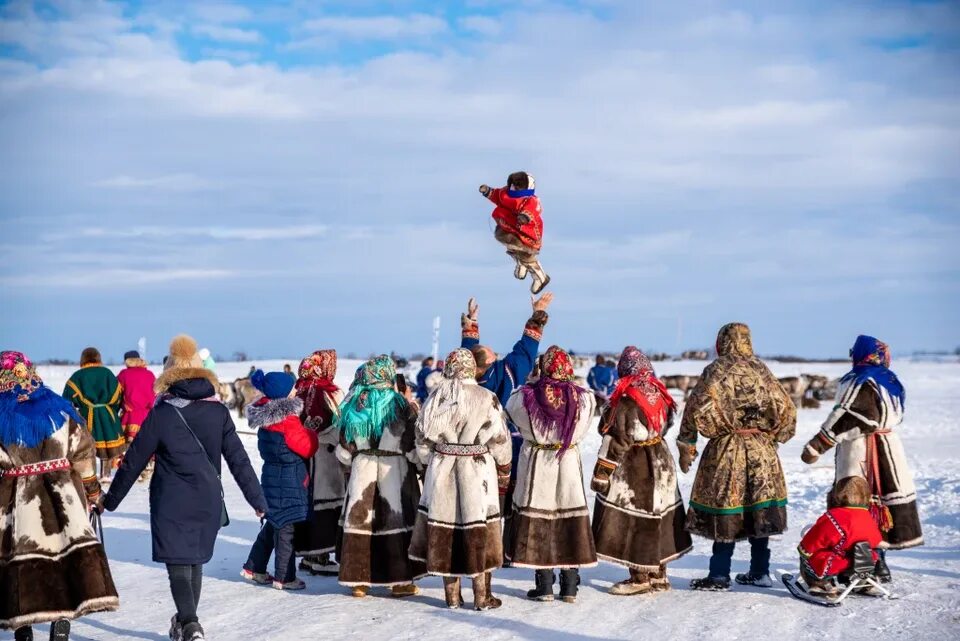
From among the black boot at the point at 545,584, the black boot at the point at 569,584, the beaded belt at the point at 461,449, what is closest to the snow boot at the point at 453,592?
the black boot at the point at 545,584

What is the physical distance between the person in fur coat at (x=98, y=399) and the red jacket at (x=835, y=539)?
869 centimetres

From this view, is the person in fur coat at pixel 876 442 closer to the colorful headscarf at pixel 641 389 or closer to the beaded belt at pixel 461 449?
the colorful headscarf at pixel 641 389

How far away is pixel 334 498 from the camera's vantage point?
864cm

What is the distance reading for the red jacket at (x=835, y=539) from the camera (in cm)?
773

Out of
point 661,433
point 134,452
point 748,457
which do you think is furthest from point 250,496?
point 748,457

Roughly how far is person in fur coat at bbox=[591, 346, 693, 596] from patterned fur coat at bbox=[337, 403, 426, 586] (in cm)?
136

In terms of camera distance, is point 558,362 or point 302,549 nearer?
point 558,362

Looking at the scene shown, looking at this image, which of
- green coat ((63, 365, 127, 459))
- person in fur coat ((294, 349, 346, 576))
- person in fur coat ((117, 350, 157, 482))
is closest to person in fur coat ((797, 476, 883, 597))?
person in fur coat ((294, 349, 346, 576))

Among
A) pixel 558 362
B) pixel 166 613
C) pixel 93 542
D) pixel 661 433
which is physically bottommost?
pixel 166 613

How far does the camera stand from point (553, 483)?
799 cm

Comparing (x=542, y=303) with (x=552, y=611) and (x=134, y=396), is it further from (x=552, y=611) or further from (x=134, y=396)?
(x=134, y=396)

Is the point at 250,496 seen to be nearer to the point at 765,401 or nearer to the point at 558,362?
the point at 558,362

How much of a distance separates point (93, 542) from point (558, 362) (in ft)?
10.7

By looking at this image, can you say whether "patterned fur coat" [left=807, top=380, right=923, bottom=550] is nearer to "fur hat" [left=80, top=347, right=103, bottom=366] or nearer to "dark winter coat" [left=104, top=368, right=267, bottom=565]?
"dark winter coat" [left=104, top=368, right=267, bottom=565]
